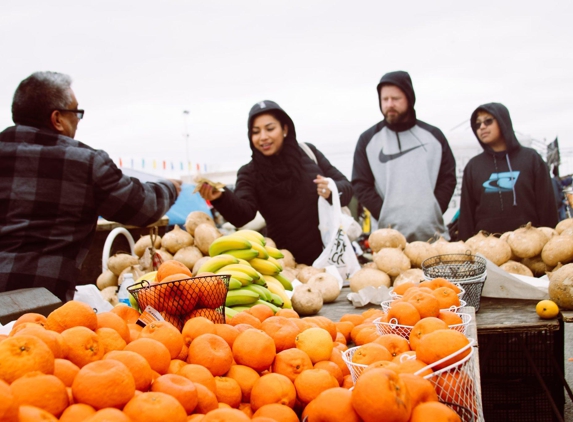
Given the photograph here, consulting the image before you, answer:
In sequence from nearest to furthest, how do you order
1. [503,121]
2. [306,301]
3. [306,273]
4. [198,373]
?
[198,373], [306,301], [306,273], [503,121]

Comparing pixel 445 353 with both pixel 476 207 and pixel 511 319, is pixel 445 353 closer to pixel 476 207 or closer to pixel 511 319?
pixel 511 319

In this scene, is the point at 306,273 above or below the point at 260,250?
below

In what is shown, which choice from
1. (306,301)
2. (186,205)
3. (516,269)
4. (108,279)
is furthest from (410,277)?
(186,205)

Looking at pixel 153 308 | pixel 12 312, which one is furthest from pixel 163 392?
pixel 12 312

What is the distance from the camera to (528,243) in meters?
3.32

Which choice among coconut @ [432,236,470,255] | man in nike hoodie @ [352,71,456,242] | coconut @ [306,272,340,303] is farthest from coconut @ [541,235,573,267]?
man in nike hoodie @ [352,71,456,242]

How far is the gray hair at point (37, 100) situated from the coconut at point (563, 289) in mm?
2987

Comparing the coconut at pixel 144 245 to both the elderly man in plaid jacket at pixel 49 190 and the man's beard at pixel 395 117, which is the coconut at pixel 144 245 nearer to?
the elderly man in plaid jacket at pixel 49 190

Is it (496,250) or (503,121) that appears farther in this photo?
(503,121)

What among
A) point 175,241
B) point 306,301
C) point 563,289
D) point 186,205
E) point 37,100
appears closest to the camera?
point 563,289

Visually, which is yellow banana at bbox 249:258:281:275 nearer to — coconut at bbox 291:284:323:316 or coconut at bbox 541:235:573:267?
coconut at bbox 291:284:323:316

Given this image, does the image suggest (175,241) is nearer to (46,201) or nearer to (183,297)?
(46,201)

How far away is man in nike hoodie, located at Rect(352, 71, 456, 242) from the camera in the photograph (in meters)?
4.79

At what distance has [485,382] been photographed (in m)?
3.18
